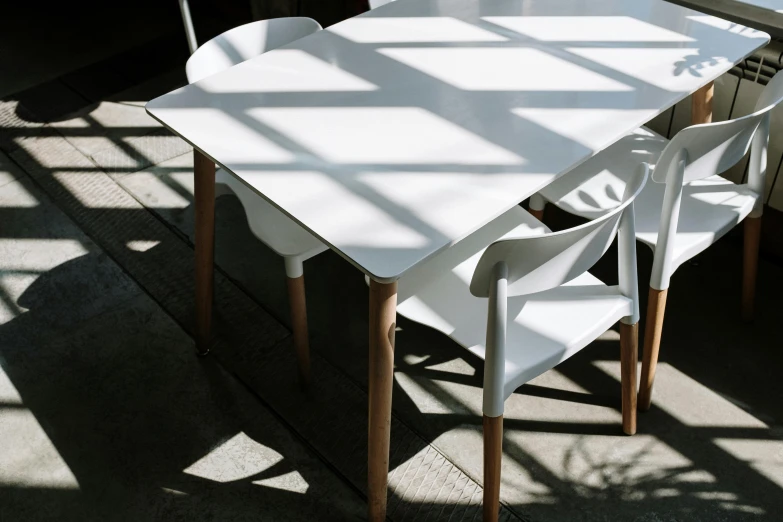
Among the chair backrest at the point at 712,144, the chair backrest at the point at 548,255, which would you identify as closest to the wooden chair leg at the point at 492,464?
the chair backrest at the point at 548,255

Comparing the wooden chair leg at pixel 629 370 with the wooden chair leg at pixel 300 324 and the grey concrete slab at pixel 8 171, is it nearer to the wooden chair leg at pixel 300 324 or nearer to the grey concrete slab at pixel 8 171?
the wooden chair leg at pixel 300 324

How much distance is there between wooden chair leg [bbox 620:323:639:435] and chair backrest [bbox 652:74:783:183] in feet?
1.43

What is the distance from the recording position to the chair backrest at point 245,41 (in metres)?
2.54

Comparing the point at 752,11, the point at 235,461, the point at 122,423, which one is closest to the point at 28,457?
the point at 122,423

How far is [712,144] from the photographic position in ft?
6.80

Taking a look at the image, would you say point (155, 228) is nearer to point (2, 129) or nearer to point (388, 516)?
point (2, 129)

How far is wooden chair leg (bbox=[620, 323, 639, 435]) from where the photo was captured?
225cm

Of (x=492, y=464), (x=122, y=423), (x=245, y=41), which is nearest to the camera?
(x=492, y=464)

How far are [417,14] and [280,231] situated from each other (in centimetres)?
89

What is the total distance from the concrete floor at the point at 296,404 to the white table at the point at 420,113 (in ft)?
0.89

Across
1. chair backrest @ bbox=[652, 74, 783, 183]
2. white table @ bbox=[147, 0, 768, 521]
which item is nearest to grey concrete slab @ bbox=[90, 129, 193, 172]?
white table @ bbox=[147, 0, 768, 521]

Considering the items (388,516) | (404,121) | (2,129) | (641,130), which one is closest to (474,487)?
(388,516)

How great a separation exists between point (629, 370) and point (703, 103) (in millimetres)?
938

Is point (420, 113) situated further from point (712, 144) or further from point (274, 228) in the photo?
point (712, 144)
